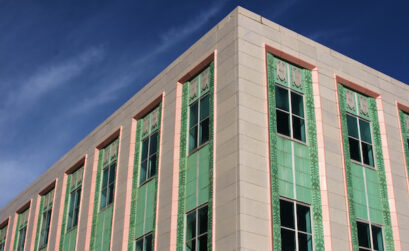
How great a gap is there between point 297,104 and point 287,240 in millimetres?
6412

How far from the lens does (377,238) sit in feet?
86.4

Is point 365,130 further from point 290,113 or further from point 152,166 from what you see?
point 152,166

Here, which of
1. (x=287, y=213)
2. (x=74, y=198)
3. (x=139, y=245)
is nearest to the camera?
(x=287, y=213)

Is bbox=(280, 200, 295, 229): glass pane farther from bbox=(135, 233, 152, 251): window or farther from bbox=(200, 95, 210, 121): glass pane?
bbox=(135, 233, 152, 251): window

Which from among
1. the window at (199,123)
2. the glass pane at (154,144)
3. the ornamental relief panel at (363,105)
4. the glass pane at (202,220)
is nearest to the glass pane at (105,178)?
the glass pane at (154,144)

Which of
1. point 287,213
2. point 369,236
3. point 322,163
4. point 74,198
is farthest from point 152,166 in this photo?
point 369,236

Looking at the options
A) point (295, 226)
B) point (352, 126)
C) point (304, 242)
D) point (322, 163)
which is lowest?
point (304, 242)

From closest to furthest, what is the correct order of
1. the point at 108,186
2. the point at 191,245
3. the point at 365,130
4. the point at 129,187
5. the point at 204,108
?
the point at 191,245 → the point at 204,108 → the point at 365,130 → the point at 129,187 → the point at 108,186

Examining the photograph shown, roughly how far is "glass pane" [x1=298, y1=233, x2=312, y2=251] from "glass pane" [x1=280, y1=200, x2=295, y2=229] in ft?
1.70

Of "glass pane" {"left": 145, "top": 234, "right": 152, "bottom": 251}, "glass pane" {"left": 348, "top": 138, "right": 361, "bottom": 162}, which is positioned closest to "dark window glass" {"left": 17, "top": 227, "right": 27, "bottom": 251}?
"glass pane" {"left": 145, "top": 234, "right": 152, "bottom": 251}

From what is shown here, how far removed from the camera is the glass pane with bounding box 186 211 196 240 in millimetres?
24859

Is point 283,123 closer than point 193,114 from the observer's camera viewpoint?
Yes

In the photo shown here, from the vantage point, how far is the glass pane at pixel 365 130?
94.0 ft

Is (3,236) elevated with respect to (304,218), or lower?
elevated
